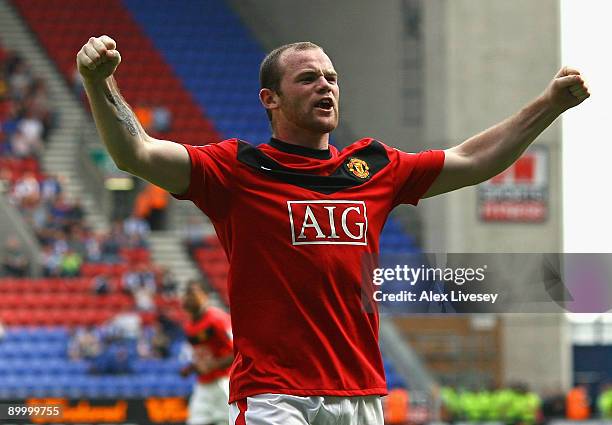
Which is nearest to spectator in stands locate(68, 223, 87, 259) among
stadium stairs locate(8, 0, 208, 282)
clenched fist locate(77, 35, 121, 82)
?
stadium stairs locate(8, 0, 208, 282)

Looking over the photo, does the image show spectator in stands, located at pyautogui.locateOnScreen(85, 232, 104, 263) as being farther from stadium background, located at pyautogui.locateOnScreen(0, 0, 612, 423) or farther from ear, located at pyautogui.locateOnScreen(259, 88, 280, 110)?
ear, located at pyautogui.locateOnScreen(259, 88, 280, 110)

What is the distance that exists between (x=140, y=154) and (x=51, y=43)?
2218cm

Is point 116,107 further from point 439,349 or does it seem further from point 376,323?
point 439,349

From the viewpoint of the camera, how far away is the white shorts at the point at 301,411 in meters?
4.16

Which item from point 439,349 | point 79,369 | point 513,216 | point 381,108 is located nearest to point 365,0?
point 381,108

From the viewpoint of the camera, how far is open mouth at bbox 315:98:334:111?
4363 mm

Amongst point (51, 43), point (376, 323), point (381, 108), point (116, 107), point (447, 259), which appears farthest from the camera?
point (51, 43)

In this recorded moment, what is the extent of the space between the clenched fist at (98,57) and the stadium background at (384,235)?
1299 centimetres

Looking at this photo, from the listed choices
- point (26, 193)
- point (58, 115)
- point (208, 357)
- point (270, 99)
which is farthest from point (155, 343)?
point (270, 99)

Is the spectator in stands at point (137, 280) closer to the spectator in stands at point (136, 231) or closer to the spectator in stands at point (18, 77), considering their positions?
the spectator in stands at point (136, 231)

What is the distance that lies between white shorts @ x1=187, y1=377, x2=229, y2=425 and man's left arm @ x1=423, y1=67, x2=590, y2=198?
7.18 m

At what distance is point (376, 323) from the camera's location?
4359mm

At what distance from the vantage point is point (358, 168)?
447 centimetres

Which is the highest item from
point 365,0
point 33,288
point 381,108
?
point 365,0
